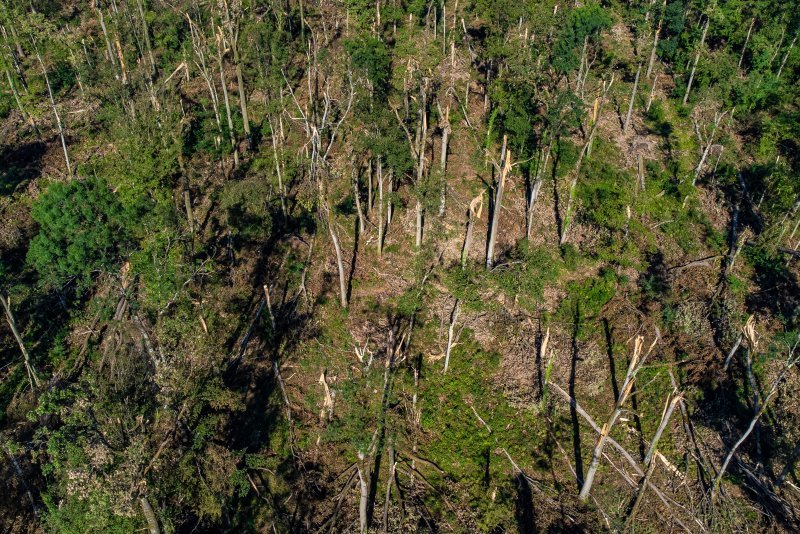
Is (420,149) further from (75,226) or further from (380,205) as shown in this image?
(75,226)

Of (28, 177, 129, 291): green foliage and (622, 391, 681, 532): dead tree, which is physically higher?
(28, 177, 129, 291): green foliage

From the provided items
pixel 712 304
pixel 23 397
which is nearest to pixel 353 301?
pixel 23 397

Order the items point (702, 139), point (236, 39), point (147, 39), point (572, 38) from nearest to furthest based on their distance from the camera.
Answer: point (572, 38) < point (236, 39) < point (702, 139) < point (147, 39)

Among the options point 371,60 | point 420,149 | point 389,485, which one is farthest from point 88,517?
point 371,60

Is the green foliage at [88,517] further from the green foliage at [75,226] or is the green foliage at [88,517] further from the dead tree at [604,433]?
the dead tree at [604,433]

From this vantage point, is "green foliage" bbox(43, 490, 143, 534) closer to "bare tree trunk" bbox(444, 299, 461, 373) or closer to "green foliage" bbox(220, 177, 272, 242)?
"bare tree trunk" bbox(444, 299, 461, 373)

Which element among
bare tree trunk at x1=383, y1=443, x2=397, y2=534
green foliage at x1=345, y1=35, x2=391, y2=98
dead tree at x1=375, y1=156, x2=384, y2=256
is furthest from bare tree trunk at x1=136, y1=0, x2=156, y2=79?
bare tree trunk at x1=383, y1=443, x2=397, y2=534

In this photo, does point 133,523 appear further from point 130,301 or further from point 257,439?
point 130,301
